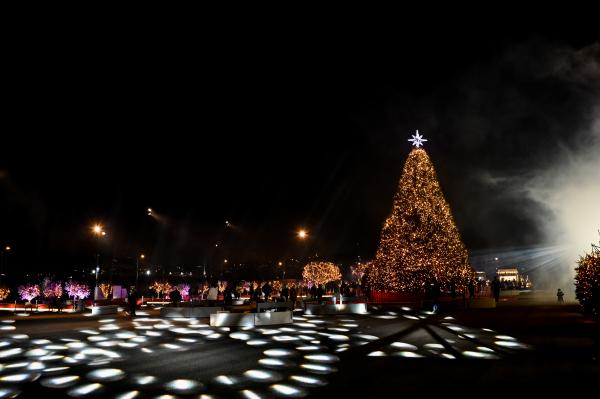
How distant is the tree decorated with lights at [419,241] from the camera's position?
1185 inches

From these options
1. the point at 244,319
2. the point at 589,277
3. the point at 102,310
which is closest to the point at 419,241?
the point at 589,277

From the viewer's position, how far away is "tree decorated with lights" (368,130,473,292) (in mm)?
30109

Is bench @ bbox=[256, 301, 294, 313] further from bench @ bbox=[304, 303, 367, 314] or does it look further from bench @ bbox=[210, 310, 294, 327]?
bench @ bbox=[210, 310, 294, 327]

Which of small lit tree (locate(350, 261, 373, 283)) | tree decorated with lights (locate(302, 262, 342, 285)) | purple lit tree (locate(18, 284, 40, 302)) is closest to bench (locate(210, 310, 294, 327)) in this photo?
small lit tree (locate(350, 261, 373, 283))

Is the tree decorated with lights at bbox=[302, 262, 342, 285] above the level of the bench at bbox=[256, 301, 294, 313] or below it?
above

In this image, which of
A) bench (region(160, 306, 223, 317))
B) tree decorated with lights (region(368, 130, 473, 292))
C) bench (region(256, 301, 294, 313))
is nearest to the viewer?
bench (region(256, 301, 294, 313))

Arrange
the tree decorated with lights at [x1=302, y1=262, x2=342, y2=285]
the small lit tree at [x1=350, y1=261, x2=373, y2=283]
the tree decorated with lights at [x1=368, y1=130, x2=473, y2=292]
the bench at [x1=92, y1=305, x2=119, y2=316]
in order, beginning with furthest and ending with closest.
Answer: the tree decorated with lights at [x1=302, y1=262, x2=342, y2=285] → the small lit tree at [x1=350, y1=261, x2=373, y2=283] → the tree decorated with lights at [x1=368, y1=130, x2=473, y2=292] → the bench at [x1=92, y1=305, x2=119, y2=316]

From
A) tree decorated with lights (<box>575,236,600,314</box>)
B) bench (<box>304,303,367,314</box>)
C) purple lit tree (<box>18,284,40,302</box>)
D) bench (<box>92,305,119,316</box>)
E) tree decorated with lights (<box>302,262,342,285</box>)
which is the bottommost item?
bench (<box>92,305,119,316</box>)

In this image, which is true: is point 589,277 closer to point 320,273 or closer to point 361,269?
point 320,273

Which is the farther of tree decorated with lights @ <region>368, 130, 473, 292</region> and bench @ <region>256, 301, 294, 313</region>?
tree decorated with lights @ <region>368, 130, 473, 292</region>

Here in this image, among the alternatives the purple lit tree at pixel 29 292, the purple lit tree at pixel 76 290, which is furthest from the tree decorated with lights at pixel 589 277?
the purple lit tree at pixel 29 292

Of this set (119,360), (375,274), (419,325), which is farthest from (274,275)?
(119,360)

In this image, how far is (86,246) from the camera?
50.2 meters

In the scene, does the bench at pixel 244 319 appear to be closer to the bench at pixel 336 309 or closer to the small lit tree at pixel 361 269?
the bench at pixel 336 309
